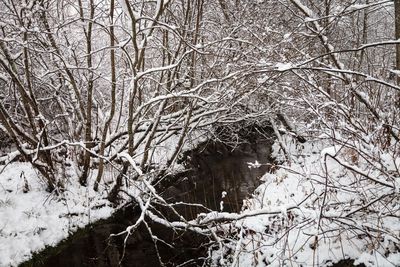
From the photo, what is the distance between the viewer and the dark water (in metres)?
5.75

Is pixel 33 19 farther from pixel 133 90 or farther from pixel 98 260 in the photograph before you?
pixel 98 260

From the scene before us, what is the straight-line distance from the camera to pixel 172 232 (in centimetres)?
658

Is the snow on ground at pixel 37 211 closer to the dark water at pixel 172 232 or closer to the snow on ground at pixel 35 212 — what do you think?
the snow on ground at pixel 35 212

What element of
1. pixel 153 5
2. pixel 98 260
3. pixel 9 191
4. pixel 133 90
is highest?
pixel 153 5

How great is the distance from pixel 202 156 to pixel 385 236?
8392mm

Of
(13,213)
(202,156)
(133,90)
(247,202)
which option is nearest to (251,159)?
(202,156)

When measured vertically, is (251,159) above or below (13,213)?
below

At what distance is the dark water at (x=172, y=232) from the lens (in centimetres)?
575

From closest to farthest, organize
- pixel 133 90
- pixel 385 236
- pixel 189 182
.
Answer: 1. pixel 385 236
2. pixel 133 90
3. pixel 189 182

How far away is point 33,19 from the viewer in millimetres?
6262

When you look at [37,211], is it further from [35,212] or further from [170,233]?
[170,233]

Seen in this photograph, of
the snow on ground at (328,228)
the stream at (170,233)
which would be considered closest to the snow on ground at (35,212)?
the stream at (170,233)

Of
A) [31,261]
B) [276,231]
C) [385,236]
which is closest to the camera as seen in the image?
[385,236]

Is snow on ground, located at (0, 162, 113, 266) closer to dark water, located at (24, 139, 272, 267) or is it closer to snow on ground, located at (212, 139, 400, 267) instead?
dark water, located at (24, 139, 272, 267)
